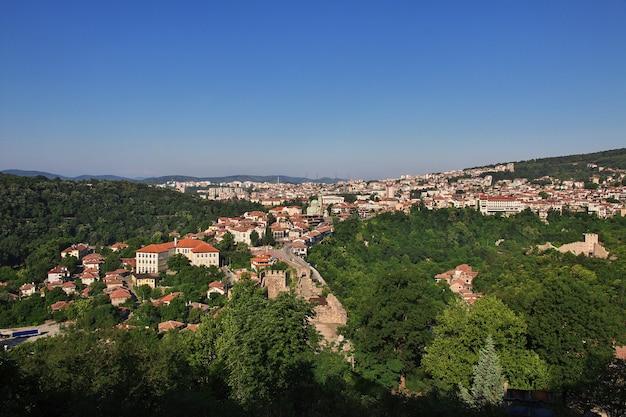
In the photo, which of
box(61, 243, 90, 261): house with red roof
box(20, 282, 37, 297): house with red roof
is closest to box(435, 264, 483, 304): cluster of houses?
box(20, 282, 37, 297): house with red roof

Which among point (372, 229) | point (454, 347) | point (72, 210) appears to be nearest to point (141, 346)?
point (454, 347)

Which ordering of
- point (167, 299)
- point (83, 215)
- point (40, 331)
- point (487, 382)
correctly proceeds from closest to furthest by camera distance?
1. point (487, 382)
2. point (40, 331)
3. point (167, 299)
4. point (83, 215)

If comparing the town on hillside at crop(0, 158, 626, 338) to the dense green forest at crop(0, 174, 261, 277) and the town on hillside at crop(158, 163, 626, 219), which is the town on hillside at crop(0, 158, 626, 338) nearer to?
the town on hillside at crop(158, 163, 626, 219)

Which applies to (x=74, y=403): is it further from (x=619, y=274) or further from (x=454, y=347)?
(x=619, y=274)

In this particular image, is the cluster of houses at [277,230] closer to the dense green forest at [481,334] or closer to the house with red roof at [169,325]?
the house with red roof at [169,325]

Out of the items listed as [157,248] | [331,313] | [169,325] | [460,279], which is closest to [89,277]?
[157,248]

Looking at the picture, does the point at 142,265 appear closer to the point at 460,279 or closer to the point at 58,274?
the point at 58,274
